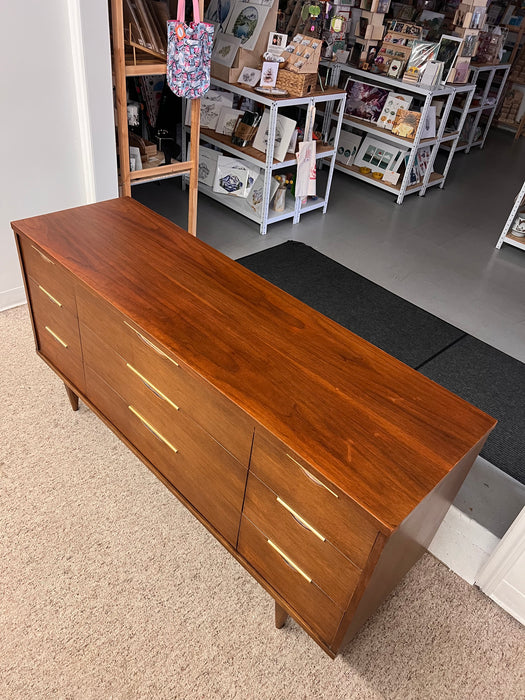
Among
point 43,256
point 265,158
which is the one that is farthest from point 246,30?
point 43,256

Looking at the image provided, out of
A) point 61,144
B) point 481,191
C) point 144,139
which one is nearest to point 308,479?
point 61,144

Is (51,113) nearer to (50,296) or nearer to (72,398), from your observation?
(50,296)

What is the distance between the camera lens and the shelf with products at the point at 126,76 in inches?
96.7

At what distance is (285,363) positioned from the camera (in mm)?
1407

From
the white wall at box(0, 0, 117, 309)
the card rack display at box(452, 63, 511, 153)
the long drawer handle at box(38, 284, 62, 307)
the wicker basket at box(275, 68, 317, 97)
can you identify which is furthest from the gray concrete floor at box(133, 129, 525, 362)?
the long drawer handle at box(38, 284, 62, 307)

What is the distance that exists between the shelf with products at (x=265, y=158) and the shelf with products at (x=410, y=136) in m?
0.82

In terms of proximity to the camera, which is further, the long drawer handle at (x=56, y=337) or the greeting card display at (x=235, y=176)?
the greeting card display at (x=235, y=176)

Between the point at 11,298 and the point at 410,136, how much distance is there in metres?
3.64

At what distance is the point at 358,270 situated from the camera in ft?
12.2

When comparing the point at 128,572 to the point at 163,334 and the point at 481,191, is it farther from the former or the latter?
the point at 481,191

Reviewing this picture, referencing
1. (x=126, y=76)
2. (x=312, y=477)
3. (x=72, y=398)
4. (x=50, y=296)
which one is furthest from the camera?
(x=126, y=76)

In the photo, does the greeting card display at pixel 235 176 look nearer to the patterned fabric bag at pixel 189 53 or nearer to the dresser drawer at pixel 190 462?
the patterned fabric bag at pixel 189 53

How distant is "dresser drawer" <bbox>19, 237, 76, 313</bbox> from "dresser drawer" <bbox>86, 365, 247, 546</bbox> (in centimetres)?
28

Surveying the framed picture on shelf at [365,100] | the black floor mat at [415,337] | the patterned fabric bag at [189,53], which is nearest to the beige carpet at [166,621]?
the black floor mat at [415,337]
